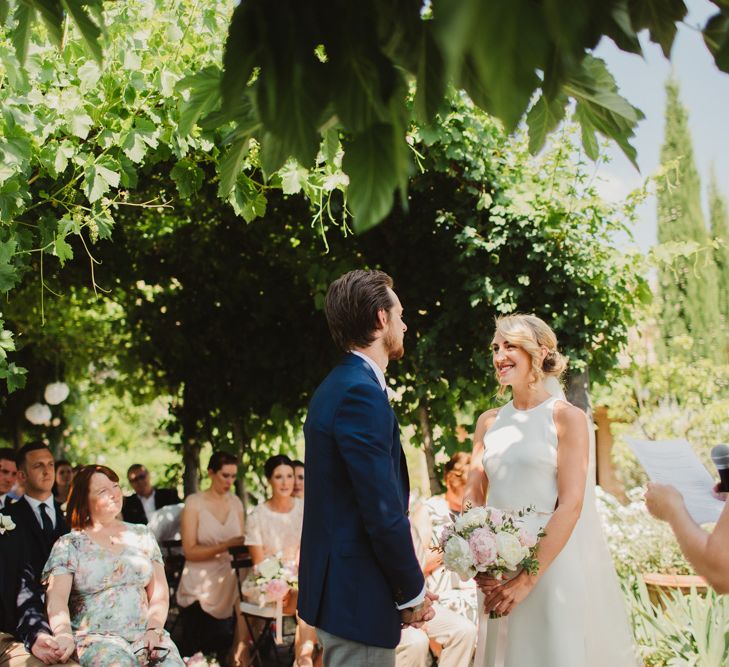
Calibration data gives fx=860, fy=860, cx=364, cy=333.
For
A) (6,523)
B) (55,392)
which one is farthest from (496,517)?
(55,392)

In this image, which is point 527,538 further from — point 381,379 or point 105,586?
point 105,586

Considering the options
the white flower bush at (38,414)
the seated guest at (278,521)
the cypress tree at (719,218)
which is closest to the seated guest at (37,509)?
the seated guest at (278,521)

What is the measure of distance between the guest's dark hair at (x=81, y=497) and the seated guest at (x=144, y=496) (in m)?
4.11

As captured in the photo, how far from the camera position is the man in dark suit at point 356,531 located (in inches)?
104

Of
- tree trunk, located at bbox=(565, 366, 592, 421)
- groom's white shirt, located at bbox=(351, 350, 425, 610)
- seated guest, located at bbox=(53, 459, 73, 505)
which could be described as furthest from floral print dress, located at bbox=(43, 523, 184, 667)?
seated guest, located at bbox=(53, 459, 73, 505)

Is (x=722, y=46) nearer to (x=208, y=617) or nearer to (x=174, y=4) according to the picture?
(x=174, y=4)

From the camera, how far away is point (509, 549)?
3197 millimetres

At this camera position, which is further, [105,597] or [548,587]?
[105,597]

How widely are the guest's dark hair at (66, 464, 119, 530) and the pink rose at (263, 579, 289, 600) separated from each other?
58.8 inches

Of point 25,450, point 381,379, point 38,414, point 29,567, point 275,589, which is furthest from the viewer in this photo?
point 38,414

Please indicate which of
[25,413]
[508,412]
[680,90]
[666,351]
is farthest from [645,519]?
[680,90]

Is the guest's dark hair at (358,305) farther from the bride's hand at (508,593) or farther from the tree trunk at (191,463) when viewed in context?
the tree trunk at (191,463)

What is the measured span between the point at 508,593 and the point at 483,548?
35 cm

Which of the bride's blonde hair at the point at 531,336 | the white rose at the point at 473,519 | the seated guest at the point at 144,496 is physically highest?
the bride's blonde hair at the point at 531,336
